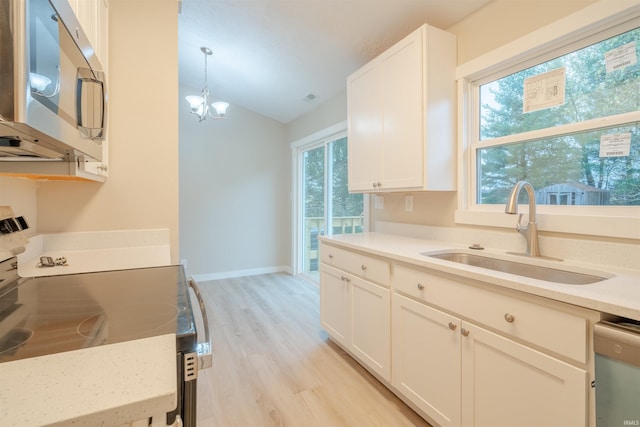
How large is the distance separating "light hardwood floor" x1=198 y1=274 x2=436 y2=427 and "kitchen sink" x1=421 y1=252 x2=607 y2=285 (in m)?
0.92

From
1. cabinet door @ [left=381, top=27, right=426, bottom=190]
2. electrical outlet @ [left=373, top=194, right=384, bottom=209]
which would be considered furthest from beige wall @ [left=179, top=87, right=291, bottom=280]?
cabinet door @ [left=381, top=27, right=426, bottom=190]

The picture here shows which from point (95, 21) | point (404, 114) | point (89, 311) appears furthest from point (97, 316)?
point (404, 114)

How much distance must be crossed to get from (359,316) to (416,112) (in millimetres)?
1389

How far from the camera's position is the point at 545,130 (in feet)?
5.30

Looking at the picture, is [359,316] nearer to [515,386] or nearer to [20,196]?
[515,386]

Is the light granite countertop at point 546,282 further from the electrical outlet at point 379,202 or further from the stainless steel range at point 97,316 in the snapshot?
the stainless steel range at point 97,316

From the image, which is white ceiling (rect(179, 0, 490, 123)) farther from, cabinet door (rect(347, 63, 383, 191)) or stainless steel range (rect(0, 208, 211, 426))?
stainless steel range (rect(0, 208, 211, 426))

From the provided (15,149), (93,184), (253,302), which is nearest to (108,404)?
(15,149)

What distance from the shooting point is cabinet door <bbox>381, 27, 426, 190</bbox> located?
192 centimetres

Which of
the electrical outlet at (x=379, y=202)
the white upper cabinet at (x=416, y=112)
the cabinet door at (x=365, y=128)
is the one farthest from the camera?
the electrical outlet at (x=379, y=202)

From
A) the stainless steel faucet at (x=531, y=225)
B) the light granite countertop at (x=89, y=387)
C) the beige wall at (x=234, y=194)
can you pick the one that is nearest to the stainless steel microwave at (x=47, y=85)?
the light granite countertop at (x=89, y=387)

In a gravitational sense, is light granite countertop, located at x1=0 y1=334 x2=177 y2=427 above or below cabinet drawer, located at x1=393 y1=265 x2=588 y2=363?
above

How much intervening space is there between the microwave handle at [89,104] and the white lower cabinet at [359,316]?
1.54 meters

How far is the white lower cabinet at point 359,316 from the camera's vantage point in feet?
5.89
